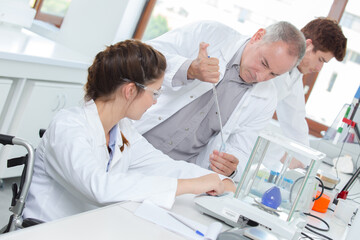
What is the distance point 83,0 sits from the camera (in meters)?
3.88

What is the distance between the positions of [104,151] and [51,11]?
3191mm

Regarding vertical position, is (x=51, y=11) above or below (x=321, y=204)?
above

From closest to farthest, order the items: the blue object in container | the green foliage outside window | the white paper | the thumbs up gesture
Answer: the white paper
the blue object in container
the thumbs up gesture
the green foliage outside window

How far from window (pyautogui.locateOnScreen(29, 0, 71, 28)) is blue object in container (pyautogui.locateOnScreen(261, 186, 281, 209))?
3309 mm

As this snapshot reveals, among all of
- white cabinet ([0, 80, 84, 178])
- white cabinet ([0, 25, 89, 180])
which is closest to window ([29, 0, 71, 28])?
white cabinet ([0, 25, 89, 180])

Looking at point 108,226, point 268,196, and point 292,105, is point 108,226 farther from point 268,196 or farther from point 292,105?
point 292,105

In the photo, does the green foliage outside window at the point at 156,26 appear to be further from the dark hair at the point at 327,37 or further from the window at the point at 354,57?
the dark hair at the point at 327,37

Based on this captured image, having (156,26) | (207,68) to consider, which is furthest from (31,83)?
(156,26)

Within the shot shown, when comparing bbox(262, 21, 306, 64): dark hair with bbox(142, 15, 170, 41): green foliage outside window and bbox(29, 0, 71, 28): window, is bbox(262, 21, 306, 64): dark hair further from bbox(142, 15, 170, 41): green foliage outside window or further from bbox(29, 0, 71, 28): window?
bbox(29, 0, 71, 28): window

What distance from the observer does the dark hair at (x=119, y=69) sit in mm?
1483

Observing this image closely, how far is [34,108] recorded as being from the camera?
8.54ft

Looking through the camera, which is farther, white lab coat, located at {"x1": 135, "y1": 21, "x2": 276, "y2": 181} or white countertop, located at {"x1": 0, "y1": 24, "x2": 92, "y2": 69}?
white countertop, located at {"x1": 0, "y1": 24, "x2": 92, "y2": 69}

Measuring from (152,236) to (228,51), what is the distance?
1175mm

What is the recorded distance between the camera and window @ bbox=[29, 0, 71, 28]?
4301 millimetres
